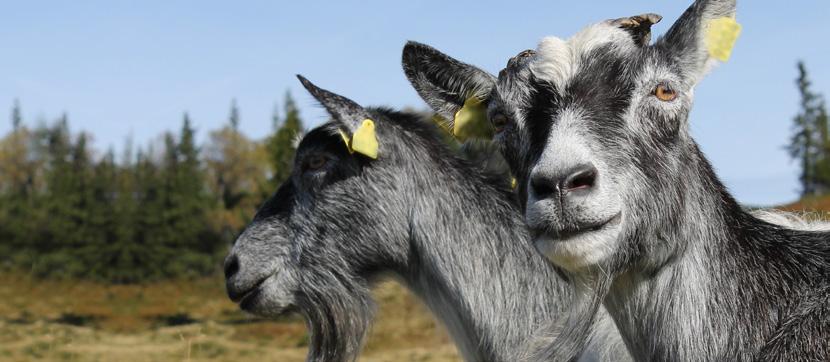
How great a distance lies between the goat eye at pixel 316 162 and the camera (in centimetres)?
611

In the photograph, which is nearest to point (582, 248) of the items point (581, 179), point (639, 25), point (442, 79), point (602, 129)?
point (581, 179)

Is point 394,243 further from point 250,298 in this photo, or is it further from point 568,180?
point 568,180

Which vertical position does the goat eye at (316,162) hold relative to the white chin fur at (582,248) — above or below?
above

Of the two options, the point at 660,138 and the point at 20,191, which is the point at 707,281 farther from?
the point at 20,191

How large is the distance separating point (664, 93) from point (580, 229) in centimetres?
86

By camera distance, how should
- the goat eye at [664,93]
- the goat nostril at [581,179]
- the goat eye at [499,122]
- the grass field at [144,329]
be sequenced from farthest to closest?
the grass field at [144,329], the goat eye at [499,122], the goat eye at [664,93], the goat nostril at [581,179]

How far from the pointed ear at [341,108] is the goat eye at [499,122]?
184 centimetres

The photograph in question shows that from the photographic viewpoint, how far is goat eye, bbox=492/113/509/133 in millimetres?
4113

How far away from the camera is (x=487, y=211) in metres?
5.85

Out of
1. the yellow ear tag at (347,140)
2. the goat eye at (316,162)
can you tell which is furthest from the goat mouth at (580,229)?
the goat eye at (316,162)

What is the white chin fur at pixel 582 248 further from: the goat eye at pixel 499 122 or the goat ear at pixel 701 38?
the goat ear at pixel 701 38

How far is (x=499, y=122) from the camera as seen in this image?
13.6ft

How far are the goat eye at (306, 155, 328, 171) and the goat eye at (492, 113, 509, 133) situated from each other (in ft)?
7.10

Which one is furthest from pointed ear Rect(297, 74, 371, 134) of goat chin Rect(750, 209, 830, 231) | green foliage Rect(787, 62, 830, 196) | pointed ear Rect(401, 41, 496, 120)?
green foliage Rect(787, 62, 830, 196)
